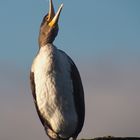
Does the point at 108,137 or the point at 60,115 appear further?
the point at 108,137

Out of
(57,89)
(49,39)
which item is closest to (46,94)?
(57,89)

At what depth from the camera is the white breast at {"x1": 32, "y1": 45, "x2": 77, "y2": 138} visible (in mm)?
12867

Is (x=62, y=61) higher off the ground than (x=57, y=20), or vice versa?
(x=57, y=20)

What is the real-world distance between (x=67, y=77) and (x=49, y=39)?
85 centimetres

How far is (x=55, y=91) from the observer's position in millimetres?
12828

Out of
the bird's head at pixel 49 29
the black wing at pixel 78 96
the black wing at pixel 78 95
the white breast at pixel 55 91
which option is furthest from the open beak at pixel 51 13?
the black wing at pixel 78 96

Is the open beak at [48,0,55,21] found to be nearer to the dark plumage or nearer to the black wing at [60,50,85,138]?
the dark plumage

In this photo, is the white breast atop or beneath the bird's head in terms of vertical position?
beneath

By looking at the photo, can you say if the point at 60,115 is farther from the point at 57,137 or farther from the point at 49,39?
the point at 49,39

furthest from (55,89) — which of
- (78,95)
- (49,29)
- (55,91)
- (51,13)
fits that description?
(51,13)

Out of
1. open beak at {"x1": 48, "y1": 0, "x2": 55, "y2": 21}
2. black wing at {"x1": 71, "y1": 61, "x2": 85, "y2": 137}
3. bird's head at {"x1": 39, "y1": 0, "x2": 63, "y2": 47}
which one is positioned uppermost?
open beak at {"x1": 48, "y1": 0, "x2": 55, "y2": 21}

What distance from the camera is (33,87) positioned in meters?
13.3

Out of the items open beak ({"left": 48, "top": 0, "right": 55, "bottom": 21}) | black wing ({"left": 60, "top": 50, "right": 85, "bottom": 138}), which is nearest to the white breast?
black wing ({"left": 60, "top": 50, "right": 85, "bottom": 138})

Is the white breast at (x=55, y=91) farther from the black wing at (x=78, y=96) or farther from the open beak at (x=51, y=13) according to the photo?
the open beak at (x=51, y=13)
